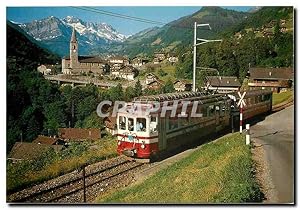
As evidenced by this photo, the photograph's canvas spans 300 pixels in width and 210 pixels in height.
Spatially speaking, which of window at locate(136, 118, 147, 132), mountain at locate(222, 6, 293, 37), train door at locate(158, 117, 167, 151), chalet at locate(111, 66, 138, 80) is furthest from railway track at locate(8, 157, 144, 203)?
mountain at locate(222, 6, 293, 37)

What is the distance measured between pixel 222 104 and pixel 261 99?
1.01 m

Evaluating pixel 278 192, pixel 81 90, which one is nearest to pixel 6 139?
pixel 81 90

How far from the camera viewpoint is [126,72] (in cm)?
931

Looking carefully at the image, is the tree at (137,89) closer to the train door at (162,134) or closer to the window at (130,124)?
the window at (130,124)

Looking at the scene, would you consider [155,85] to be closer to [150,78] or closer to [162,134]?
[150,78]

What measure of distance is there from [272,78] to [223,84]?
4.11ft

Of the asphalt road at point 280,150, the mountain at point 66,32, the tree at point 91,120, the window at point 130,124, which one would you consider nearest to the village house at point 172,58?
the mountain at point 66,32

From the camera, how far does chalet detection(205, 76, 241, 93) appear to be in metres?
9.94

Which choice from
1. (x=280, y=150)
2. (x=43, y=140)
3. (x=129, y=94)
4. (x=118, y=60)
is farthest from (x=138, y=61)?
(x=280, y=150)

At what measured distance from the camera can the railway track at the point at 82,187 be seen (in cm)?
836

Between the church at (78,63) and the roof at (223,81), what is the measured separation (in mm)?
2240

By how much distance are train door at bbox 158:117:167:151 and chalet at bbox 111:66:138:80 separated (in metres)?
0.99

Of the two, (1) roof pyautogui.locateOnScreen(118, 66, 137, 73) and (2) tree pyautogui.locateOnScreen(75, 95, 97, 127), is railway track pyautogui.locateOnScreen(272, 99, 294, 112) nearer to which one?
(1) roof pyautogui.locateOnScreen(118, 66, 137, 73)

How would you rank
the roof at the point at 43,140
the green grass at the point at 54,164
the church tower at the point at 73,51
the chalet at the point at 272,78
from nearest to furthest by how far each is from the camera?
the green grass at the point at 54,164 → the roof at the point at 43,140 → the chalet at the point at 272,78 → the church tower at the point at 73,51
